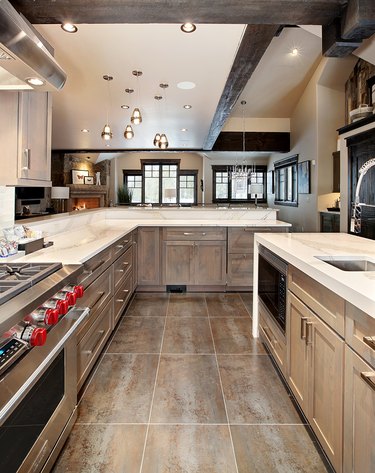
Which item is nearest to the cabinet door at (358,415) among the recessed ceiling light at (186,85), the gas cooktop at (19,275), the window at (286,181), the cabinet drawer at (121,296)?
the gas cooktop at (19,275)

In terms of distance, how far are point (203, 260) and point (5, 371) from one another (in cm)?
347

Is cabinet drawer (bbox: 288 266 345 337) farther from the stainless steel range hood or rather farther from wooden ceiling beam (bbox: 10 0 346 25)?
wooden ceiling beam (bbox: 10 0 346 25)

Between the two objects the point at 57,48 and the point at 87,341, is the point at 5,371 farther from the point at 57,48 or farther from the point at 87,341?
the point at 57,48

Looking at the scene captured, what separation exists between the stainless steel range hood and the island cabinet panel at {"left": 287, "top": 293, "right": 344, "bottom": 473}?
1548 millimetres

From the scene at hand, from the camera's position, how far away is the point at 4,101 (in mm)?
1838

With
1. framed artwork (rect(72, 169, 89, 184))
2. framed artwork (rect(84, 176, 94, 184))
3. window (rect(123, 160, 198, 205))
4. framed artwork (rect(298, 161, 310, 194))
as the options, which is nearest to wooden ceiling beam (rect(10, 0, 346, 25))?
framed artwork (rect(298, 161, 310, 194))

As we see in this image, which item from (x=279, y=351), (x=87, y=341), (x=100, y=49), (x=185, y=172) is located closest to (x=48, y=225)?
(x=87, y=341)

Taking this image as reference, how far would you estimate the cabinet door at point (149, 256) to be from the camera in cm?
439

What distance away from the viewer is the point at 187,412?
6.38 ft

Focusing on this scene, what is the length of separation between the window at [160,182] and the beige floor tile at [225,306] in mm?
8763

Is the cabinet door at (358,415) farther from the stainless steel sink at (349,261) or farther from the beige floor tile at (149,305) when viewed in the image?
the beige floor tile at (149,305)

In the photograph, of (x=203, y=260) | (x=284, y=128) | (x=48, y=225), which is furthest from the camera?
(x=284, y=128)

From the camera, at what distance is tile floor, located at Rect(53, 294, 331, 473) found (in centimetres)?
157

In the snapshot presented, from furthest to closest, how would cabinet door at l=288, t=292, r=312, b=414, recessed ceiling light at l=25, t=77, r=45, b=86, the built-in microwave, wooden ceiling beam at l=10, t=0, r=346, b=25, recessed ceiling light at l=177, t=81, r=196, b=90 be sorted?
1. recessed ceiling light at l=177, t=81, r=196, b=90
2. wooden ceiling beam at l=10, t=0, r=346, b=25
3. the built-in microwave
4. cabinet door at l=288, t=292, r=312, b=414
5. recessed ceiling light at l=25, t=77, r=45, b=86
